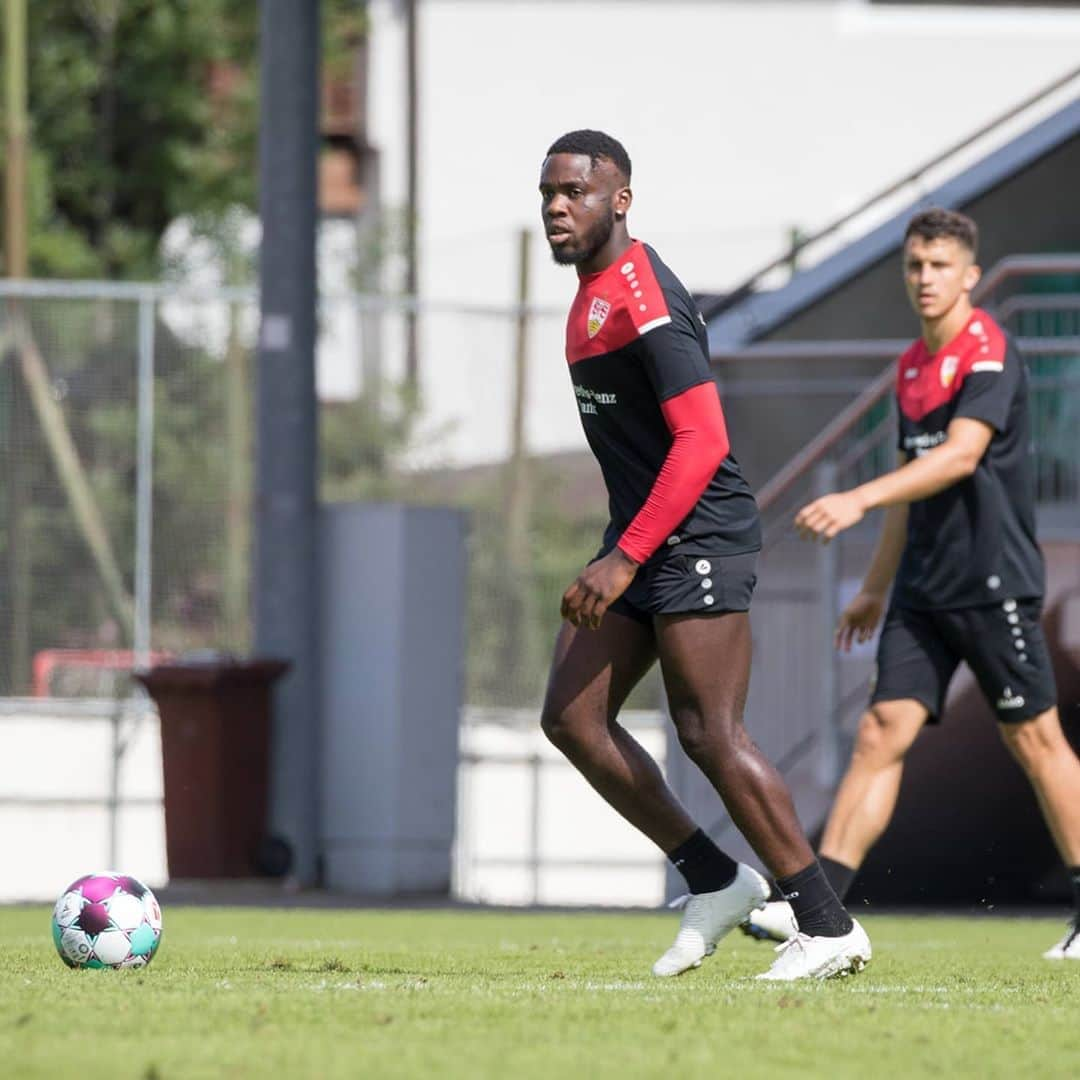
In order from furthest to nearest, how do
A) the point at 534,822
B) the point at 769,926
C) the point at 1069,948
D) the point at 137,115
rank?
1. the point at 137,115
2. the point at 534,822
3. the point at 1069,948
4. the point at 769,926

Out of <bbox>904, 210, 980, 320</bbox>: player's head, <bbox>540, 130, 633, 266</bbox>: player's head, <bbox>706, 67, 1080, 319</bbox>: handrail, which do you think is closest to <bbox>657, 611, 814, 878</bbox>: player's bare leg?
<bbox>540, 130, 633, 266</bbox>: player's head

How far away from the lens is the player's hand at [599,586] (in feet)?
22.5

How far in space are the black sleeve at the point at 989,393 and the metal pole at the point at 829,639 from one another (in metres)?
4.19

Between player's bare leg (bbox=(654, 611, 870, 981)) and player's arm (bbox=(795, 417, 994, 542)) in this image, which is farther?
player's arm (bbox=(795, 417, 994, 542))

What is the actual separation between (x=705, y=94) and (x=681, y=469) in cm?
2974

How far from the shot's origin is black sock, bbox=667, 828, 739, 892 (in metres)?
7.27

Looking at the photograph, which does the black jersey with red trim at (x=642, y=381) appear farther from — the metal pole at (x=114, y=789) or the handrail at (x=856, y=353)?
the metal pole at (x=114, y=789)

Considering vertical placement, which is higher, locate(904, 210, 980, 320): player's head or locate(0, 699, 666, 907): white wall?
locate(904, 210, 980, 320): player's head

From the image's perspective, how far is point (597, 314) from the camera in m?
7.00

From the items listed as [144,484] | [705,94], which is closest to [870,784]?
[144,484]

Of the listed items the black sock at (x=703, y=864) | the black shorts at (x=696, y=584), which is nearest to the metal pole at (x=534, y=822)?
the black sock at (x=703, y=864)

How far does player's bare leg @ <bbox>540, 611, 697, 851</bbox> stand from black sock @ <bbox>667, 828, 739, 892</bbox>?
0.10 feet

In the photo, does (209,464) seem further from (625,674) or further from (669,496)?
(669,496)

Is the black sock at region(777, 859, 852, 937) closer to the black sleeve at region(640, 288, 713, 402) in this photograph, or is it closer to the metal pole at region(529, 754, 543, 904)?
the black sleeve at region(640, 288, 713, 402)
